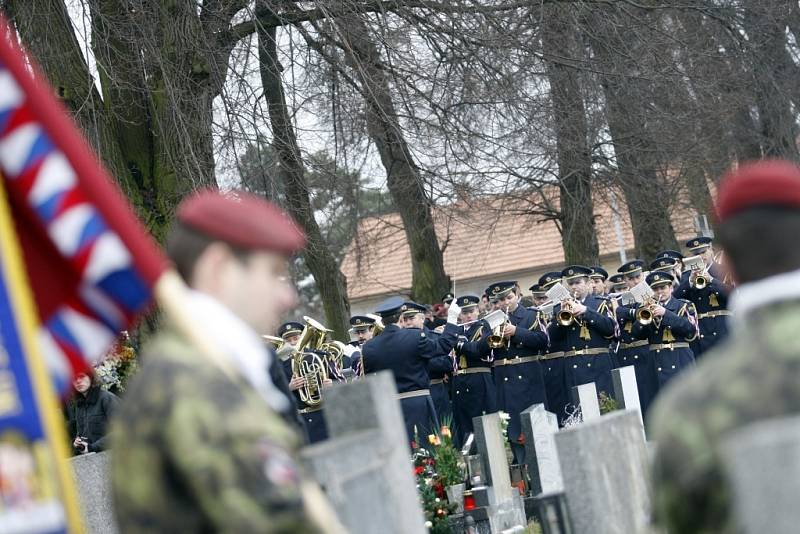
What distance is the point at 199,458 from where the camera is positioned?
278 centimetres

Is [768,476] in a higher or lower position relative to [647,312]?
lower

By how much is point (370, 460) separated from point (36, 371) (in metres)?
1.27

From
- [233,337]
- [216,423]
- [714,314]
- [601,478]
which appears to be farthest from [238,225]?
[714,314]

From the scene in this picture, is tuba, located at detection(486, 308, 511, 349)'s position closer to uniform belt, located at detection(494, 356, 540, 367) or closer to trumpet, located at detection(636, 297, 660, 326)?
uniform belt, located at detection(494, 356, 540, 367)

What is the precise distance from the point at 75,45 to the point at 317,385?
4.58 meters

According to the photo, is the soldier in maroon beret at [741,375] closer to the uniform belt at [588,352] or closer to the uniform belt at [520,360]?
the uniform belt at [588,352]

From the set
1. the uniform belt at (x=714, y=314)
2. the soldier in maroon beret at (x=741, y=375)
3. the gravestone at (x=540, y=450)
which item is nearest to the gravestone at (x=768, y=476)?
the soldier in maroon beret at (x=741, y=375)

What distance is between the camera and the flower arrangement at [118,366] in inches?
488

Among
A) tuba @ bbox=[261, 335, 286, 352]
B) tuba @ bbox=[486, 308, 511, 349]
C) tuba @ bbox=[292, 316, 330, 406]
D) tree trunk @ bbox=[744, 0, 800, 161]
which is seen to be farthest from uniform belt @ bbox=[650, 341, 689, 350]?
tree trunk @ bbox=[744, 0, 800, 161]

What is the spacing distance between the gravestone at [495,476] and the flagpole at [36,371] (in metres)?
7.27

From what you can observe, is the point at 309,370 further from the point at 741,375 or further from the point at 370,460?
the point at 741,375

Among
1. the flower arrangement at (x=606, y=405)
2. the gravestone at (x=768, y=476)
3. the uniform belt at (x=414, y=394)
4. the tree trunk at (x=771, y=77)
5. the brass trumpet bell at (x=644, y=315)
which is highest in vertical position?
the tree trunk at (x=771, y=77)

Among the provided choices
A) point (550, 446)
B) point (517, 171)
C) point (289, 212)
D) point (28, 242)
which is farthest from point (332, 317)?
point (28, 242)

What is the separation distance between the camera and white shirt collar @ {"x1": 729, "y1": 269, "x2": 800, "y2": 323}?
269 centimetres
